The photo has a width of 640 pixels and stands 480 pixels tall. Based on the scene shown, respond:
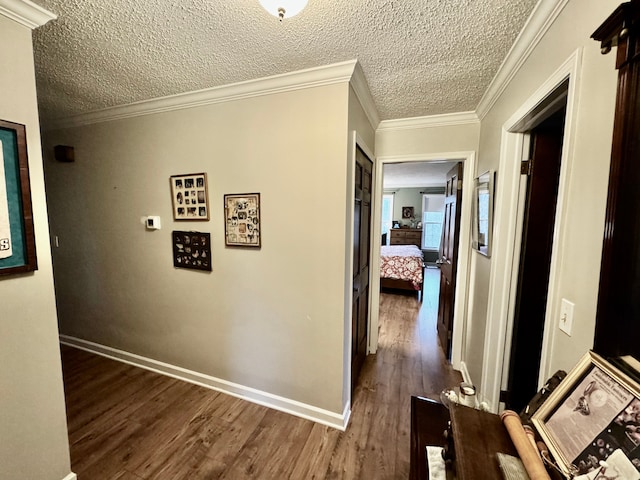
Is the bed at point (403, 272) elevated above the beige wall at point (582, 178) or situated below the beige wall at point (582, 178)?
below

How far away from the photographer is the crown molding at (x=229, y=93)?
1.61 metres

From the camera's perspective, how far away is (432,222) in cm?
766

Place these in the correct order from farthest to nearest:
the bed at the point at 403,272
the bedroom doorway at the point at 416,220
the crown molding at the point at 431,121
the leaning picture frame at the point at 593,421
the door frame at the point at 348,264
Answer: the bed at the point at 403,272
the bedroom doorway at the point at 416,220
the crown molding at the point at 431,121
the door frame at the point at 348,264
the leaning picture frame at the point at 593,421

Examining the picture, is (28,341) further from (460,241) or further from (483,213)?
(460,241)

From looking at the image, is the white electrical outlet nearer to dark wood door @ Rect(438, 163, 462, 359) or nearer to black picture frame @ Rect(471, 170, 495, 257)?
black picture frame @ Rect(471, 170, 495, 257)

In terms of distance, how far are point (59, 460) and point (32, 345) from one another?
0.65 meters

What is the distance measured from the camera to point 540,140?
4.97 feet

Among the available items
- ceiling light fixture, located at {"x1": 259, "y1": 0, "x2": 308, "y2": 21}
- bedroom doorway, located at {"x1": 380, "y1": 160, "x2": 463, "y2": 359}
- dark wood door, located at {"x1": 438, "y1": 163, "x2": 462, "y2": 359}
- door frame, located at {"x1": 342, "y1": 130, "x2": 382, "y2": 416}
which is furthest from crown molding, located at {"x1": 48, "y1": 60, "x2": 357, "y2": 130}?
bedroom doorway, located at {"x1": 380, "y1": 160, "x2": 463, "y2": 359}

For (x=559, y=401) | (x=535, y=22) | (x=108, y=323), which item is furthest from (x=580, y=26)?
(x=108, y=323)

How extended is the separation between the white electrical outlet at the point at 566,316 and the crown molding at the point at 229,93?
1.54 m

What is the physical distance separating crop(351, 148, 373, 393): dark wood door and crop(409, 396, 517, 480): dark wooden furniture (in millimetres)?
1096

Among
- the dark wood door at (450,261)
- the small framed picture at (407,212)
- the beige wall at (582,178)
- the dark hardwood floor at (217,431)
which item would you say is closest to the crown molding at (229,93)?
the beige wall at (582,178)

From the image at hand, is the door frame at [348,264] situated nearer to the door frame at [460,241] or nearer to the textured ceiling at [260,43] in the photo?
the textured ceiling at [260,43]

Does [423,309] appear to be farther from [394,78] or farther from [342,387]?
[394,78]
